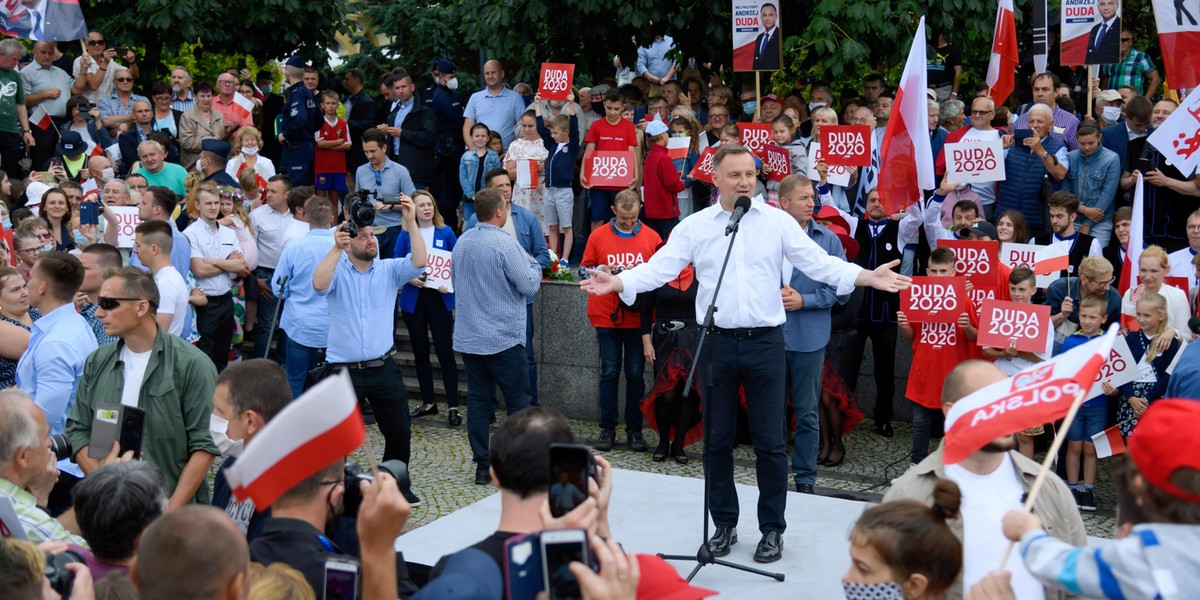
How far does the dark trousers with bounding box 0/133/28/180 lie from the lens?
50.1ft

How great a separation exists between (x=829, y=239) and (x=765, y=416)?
2.52 metres

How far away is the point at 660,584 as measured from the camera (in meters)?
3.11

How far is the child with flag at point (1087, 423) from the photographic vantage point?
8.72 m

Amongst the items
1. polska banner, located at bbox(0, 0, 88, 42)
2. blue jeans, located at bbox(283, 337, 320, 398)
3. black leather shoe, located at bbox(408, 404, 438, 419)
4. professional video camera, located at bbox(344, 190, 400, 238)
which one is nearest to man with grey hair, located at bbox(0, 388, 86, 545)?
professional video camera, located at bbox(344, 190, 400, 238)

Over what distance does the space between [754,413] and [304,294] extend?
14.1 ft

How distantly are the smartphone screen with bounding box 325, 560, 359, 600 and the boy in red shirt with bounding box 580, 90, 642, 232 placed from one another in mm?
9608

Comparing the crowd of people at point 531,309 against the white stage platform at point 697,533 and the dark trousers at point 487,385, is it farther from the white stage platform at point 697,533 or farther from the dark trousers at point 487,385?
the white stage platform at point 697,533

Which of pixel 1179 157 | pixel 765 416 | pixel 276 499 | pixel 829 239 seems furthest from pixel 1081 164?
pixel 276 499

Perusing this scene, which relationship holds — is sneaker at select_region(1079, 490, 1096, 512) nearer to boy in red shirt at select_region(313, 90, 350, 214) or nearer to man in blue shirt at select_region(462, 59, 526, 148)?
man in blue shirt at select_region(462, 59, 526, 148)

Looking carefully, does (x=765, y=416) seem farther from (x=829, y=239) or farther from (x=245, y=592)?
(x=245, y=592)

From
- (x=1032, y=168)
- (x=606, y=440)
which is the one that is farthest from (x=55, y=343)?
(x=1032, y=168)

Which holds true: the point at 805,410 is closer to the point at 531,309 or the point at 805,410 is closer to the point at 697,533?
the point at 697,533

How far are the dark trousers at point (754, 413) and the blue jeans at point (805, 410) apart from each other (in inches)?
63.7

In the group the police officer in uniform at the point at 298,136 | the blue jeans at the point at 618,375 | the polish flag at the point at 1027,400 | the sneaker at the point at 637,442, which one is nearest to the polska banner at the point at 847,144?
the blue jeans at the point at 618,375
